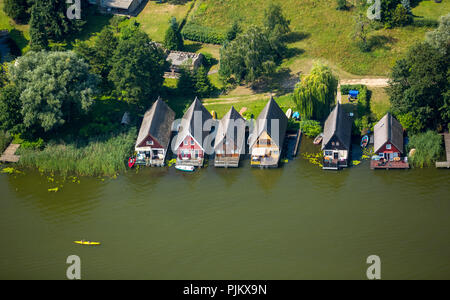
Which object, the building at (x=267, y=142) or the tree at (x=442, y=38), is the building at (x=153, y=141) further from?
the tree at (x=442, y=38)

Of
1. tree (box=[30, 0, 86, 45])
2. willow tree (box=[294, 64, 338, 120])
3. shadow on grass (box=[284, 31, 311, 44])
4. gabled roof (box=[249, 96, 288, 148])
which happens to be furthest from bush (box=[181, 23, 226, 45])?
gabled roof (box=[249, 96, 288, 148])

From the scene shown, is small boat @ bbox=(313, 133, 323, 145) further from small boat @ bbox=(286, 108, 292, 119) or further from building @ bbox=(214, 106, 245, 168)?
building @ bbox=(214, 106, 245, 168)

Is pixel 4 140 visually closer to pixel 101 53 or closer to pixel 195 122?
pixel 101 53

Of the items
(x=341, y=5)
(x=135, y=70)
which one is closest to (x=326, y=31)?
(x=341, y=5)

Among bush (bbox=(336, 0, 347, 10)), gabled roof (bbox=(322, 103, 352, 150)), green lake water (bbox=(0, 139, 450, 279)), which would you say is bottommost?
green lake water (bbox=(0, 139, 450, 279))
